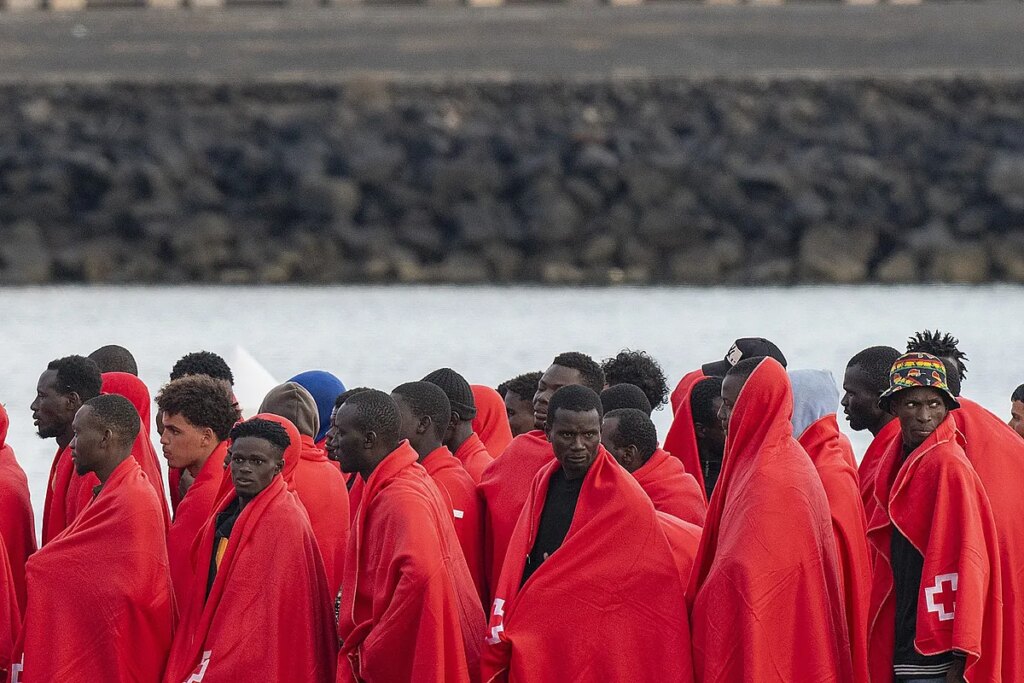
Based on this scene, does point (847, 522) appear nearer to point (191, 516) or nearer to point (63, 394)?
point (191, 516)

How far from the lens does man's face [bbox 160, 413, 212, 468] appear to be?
6168 mm

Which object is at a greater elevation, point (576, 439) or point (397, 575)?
point (576, 439)

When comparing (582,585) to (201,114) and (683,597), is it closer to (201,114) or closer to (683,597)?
(683,597)

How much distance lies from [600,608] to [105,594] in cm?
142

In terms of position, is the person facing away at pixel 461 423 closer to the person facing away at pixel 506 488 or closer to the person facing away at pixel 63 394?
the person facing away at pixel 506 488

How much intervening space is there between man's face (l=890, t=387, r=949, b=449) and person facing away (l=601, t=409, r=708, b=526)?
0.99 meters

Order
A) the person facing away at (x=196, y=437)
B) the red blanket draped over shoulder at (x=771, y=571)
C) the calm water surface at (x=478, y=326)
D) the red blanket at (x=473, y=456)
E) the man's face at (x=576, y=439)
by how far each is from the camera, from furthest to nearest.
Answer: the calm water surface at (x=478, y=326) < the red blanket at (x=473, y=456) < the person facing away at (x=196, y=437) < the man's face at (x=576, y=439) < the red blanket draped over shoulder at (x=771, y=571)

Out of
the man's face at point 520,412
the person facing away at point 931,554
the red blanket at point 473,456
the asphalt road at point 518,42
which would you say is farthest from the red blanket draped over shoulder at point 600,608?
the asphalt road at point 518,42

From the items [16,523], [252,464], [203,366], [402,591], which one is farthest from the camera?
[203,366]

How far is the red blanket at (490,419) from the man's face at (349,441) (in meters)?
1.79

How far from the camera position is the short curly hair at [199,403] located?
615 cm

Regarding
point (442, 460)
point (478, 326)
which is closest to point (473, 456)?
point (442, 460)

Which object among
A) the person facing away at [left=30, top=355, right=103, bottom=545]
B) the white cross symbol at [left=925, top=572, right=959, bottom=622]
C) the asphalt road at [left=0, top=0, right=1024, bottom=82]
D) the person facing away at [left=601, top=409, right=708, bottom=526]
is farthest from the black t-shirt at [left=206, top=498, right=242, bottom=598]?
the asphalt road at [left=0, top=0, right=1024, bottom=82]

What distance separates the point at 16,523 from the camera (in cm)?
622
